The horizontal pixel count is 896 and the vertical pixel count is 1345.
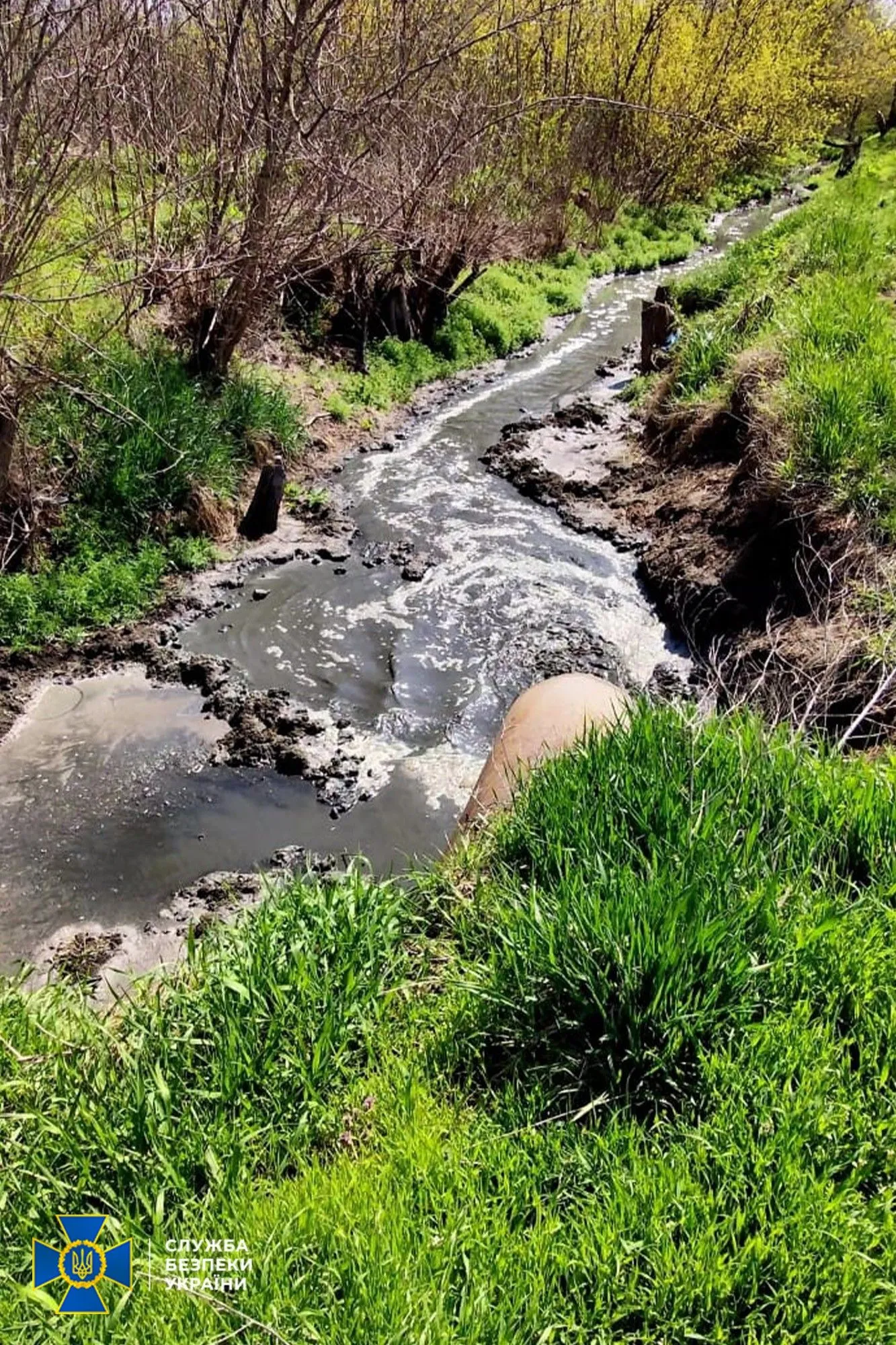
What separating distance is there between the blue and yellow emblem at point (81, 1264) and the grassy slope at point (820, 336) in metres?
6.21

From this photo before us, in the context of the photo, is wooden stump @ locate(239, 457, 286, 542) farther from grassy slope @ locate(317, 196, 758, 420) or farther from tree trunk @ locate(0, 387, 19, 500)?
grassy slope @ locate(317, 196, 758, 420)

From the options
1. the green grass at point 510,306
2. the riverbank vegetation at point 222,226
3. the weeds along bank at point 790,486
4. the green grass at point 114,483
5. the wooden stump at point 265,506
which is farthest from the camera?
the green grass at point 510,306

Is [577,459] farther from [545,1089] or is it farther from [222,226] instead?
[545,1089]

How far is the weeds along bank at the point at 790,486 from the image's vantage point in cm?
550

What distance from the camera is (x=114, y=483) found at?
24.0 ft

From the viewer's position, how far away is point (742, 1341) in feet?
5.94

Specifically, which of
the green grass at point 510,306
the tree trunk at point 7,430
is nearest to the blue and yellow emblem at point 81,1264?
the tree trunk at point 7,430

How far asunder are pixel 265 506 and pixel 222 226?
8.62ft

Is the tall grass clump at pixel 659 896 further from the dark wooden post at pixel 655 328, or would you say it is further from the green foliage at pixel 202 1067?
the dark wooden post at pixel 655 328

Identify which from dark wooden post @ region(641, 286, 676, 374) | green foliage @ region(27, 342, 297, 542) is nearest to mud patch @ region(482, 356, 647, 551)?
dark wooden post @ region(641, 286, 676, 374)

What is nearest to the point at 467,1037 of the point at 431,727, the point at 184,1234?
the point at 184,1234

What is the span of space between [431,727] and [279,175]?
5.39m

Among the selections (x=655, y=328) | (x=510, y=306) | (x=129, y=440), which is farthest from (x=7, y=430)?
(x=510, y=306)

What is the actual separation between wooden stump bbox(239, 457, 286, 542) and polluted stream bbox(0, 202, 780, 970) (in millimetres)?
590
